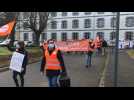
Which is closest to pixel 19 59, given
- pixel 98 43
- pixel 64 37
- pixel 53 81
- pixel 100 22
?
pixel 53 81

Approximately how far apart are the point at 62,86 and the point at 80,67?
7.41 meters

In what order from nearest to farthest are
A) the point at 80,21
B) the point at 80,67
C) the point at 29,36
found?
the point at 80,21, the point at 29,36, the point at 80,67

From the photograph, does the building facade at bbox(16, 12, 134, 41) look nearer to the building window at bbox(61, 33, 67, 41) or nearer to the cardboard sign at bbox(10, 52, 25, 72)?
the building window at bbox(61, 33, 67, 41)

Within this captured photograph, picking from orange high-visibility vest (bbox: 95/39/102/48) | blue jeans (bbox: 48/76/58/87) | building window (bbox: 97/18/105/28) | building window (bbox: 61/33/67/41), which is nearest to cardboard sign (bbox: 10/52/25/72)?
blue jeans (bbox: 48/76/58/87)

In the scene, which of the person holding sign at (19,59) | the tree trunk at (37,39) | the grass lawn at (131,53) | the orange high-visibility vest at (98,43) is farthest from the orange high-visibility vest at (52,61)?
the grass lawn at (131,53)

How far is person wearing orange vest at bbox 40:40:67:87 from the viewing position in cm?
934

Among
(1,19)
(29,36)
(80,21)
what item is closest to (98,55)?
(1,19)

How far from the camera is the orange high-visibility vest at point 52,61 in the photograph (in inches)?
370

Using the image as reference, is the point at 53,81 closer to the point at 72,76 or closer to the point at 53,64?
the point at 53,64

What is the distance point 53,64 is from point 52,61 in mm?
84

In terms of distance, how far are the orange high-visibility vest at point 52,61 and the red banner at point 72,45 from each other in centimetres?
190

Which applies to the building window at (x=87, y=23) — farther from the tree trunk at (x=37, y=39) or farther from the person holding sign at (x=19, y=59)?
the tree trunk at (x=37, y=39)
